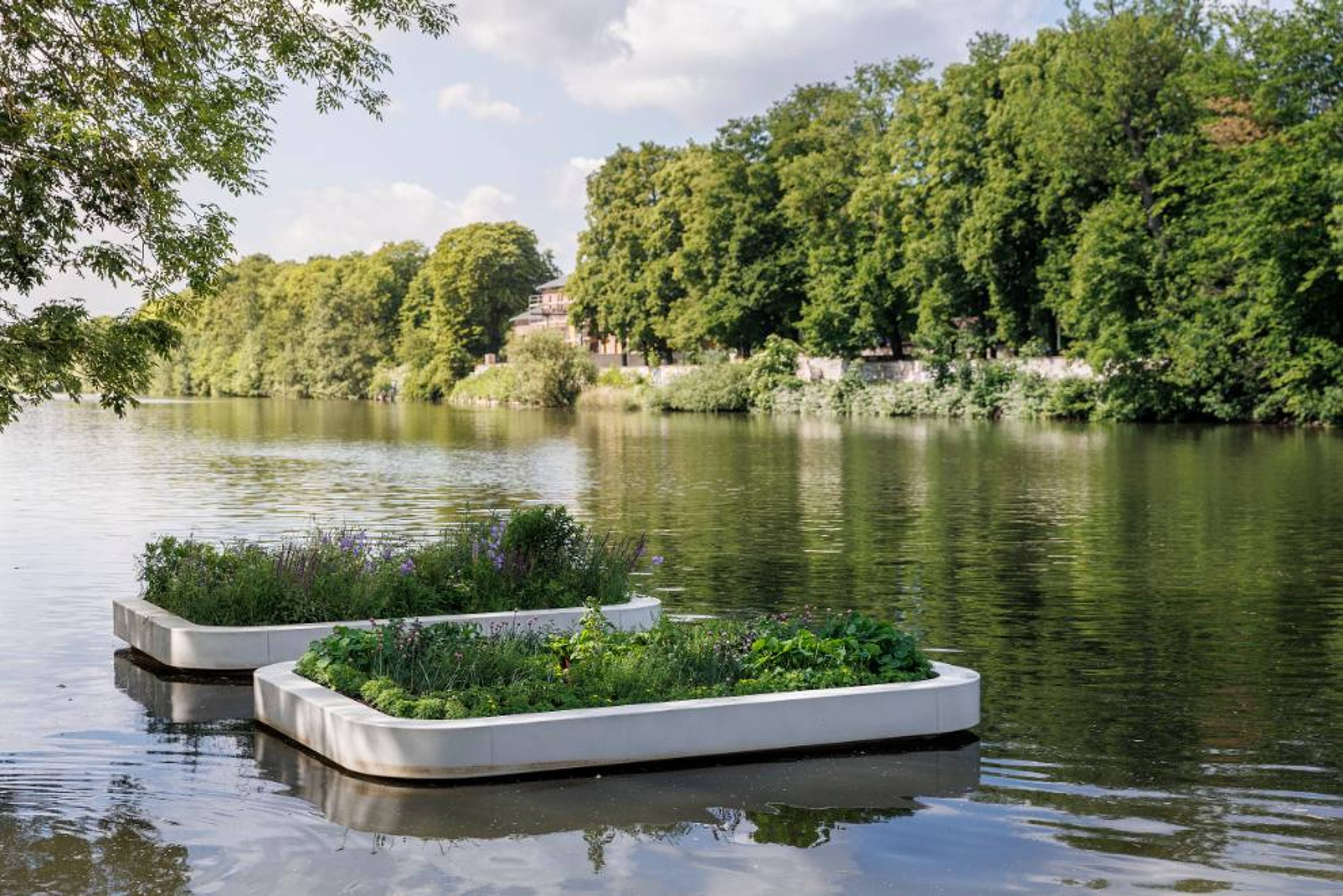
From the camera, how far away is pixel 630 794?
941cm

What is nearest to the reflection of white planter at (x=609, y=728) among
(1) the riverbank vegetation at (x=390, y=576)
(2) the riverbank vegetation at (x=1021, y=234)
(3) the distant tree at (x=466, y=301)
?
(1) the riverbank vegetation at (x=390, y=576)

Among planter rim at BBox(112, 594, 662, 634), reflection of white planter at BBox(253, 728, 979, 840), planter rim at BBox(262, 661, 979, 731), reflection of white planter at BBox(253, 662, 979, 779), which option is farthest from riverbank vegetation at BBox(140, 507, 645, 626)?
reflection of white planter at BBox(253, 728, 979, 840)

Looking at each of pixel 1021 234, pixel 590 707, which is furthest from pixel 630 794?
pixel 1021 234

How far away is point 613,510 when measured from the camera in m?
30.2

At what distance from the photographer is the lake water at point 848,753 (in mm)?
8133

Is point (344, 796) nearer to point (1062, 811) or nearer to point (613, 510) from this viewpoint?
point (1062, 811)

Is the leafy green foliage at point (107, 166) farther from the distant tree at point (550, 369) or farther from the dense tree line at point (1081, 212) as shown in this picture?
the distant tree at point (550, 369)

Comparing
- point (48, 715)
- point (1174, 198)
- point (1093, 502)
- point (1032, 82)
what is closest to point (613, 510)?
point (1093, 502)

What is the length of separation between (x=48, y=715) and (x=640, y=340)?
99.0 meters

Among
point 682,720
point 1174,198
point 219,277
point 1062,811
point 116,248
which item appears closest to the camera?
point 1062,811

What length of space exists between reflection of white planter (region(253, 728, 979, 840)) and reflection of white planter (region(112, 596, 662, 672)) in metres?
2.52

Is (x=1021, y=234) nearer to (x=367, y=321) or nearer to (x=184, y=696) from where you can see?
(x=184, y=696)

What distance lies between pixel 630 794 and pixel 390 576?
550cm

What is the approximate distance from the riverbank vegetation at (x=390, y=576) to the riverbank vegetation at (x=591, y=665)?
6.53ft
